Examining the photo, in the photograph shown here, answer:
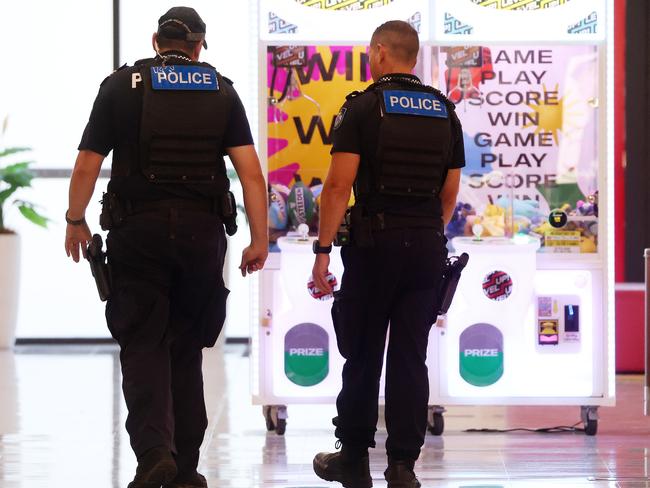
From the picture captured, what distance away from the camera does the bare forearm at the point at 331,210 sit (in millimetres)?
3615

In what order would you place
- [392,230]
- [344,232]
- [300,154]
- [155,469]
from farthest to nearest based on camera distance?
[300,154], [344,232], [392,230], [155,469]

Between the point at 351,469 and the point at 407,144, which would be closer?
the point at 407,144

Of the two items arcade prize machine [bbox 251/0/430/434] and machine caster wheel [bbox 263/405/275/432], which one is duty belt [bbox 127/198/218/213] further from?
machine caster wheel [bbox 263/405/275/432]

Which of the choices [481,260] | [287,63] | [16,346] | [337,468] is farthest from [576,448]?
[16,346]

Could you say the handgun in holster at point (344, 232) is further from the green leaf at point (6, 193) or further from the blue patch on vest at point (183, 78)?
the green leaf at point (6, 193)

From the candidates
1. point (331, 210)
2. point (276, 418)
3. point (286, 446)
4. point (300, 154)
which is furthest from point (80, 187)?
point (276, 418)

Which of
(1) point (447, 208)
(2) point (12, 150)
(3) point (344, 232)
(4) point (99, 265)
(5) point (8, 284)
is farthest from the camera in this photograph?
(2) point (12, 150)

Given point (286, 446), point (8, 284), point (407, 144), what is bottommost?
point (286, 446)

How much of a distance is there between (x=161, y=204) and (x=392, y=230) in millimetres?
675

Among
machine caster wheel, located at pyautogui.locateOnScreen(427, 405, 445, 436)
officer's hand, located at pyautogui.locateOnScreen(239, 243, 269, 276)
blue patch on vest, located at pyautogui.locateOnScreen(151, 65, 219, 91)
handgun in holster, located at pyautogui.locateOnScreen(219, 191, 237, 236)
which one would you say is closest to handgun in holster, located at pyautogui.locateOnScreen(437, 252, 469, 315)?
officer's hand, located at pyautogui.locateOnScreen(239, 243, 269, 276)

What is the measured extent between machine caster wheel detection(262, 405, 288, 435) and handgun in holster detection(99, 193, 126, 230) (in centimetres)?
160

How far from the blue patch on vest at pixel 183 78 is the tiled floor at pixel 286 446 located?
129cm

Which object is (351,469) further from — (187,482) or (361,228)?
(361,228)

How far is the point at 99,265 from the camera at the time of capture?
11.1 ft
